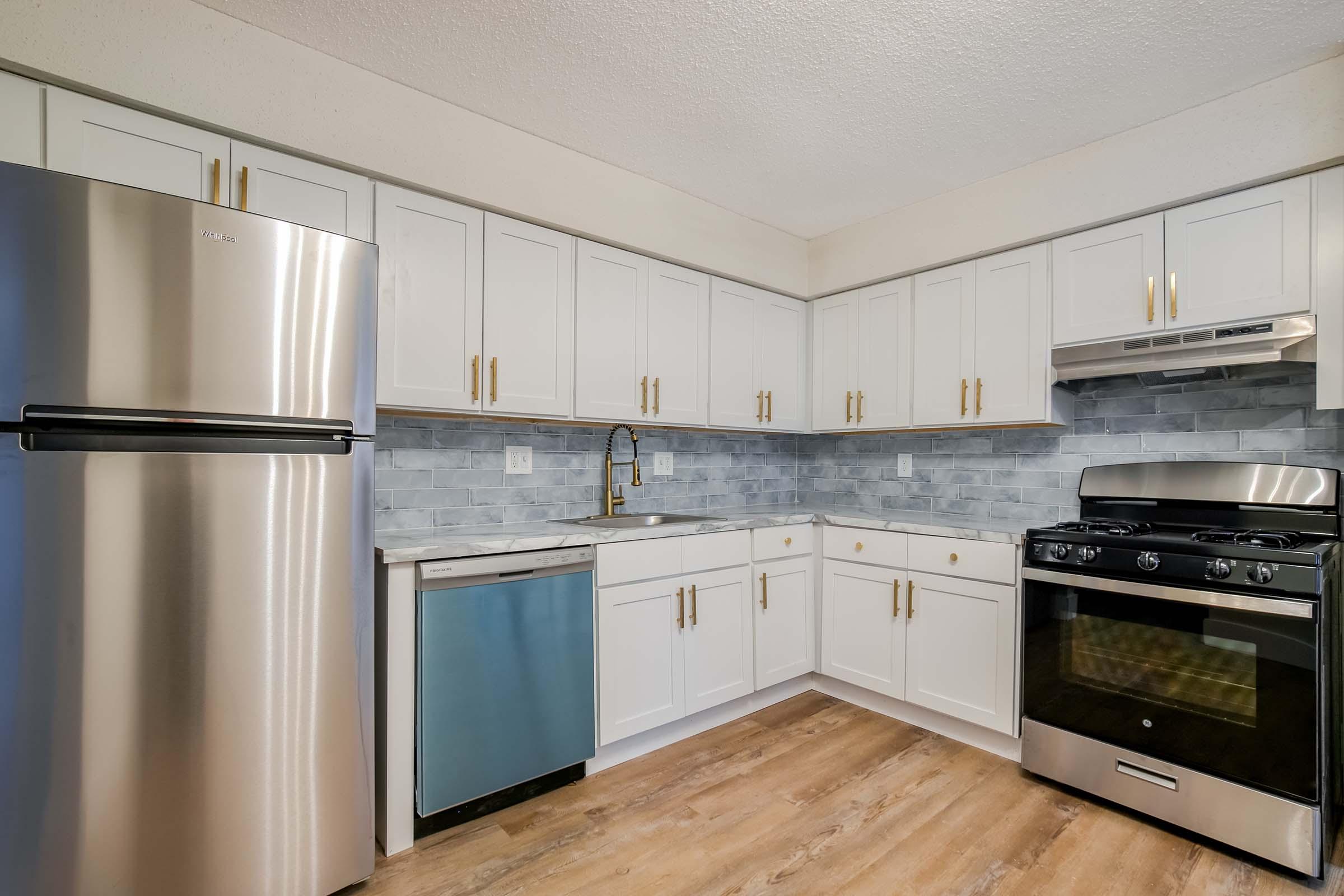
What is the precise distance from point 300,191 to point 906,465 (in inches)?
121

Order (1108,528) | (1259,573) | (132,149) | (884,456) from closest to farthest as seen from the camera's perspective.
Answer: (132,149) < (1259,573) < (1108,528) < (884,456)

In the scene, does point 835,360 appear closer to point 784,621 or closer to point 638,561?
point 784,621

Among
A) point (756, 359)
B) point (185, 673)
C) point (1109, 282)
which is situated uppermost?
point (1109, 282)

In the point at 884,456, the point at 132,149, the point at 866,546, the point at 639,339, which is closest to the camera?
the point at 132,149

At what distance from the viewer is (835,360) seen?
3561 mm

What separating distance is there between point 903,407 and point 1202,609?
4.94 feet

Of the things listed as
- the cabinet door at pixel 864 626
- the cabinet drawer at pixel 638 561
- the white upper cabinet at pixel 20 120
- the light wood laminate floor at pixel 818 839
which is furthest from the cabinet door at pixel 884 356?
the white upper cabinet at pixel 20 120

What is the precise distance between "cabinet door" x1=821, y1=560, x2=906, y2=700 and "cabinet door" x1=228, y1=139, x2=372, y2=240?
100 inches

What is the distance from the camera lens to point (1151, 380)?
8.55 feet

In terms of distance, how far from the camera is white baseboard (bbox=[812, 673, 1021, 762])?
2.61 m

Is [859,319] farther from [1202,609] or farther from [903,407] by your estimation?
[1202,609]

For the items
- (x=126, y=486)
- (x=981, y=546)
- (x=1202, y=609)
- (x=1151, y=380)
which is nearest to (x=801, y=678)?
(x=981, y=546)

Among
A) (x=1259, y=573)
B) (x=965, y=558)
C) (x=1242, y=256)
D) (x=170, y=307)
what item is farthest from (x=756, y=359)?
(x=170, y=307)

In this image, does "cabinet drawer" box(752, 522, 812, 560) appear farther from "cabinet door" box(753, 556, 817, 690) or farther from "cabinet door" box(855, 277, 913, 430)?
"cabinet door" box(855, 277, 913, 430)
